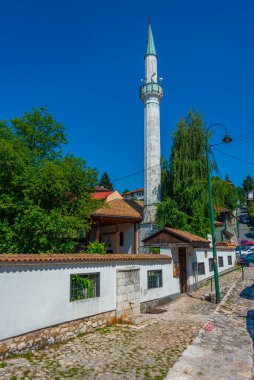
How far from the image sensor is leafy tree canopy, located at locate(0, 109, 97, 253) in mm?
15766

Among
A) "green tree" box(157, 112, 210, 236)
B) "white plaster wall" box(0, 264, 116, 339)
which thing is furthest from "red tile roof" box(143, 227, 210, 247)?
"green tree" box(157, 112, 210, 236)

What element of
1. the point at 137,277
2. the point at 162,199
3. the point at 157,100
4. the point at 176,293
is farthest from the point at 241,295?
the point at 157,100

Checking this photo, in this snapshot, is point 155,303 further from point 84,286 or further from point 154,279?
point 84,286

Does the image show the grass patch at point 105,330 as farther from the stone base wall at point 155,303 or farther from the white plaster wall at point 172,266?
the white plaster wall at point 172,266

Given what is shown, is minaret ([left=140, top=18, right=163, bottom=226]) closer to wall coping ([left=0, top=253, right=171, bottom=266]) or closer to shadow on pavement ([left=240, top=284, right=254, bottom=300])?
shadow on pavement ([left=240, top=284, right=254, bottom=300])

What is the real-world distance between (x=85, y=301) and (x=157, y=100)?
24.4m

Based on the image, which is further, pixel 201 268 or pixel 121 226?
pixel 121 226

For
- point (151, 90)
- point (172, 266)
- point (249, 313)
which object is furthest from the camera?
point (151, 90)

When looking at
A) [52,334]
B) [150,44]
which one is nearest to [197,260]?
[52,334]

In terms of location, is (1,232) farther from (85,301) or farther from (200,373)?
(200,373)

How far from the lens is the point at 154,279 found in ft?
42.4

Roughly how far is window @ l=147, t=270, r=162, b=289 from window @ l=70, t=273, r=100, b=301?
3.43 m

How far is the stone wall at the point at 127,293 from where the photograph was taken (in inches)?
408

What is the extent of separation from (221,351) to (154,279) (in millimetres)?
6183
